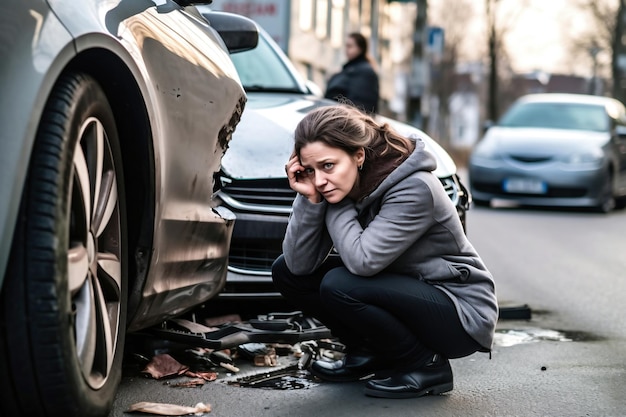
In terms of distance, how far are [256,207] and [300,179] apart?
136cm

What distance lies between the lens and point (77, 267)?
111 inches

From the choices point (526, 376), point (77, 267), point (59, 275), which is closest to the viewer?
point (59, 275)

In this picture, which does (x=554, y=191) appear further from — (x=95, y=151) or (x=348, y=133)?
(x=95, y=151)

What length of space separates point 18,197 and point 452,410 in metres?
1.77

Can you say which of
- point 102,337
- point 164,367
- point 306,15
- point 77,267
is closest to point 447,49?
point 306,15

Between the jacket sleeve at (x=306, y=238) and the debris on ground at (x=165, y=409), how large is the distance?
68 centimetres

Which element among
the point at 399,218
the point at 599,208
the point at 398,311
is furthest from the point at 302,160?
the point at 599,208

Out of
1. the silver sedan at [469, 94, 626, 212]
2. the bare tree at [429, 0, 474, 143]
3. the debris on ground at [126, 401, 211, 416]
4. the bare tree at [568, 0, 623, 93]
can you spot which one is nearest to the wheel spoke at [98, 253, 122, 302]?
the debris on ground at [126, 401, 211, 416]

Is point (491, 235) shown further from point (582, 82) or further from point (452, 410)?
point (582, 82)

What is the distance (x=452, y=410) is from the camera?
3.70 m

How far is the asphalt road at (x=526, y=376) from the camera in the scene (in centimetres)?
368

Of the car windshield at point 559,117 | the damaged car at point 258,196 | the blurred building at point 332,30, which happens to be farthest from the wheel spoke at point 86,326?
the car windshield at point 559,117

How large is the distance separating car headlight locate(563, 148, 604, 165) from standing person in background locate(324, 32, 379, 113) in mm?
3585

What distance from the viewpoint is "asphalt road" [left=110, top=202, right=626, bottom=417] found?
12.1 feet
